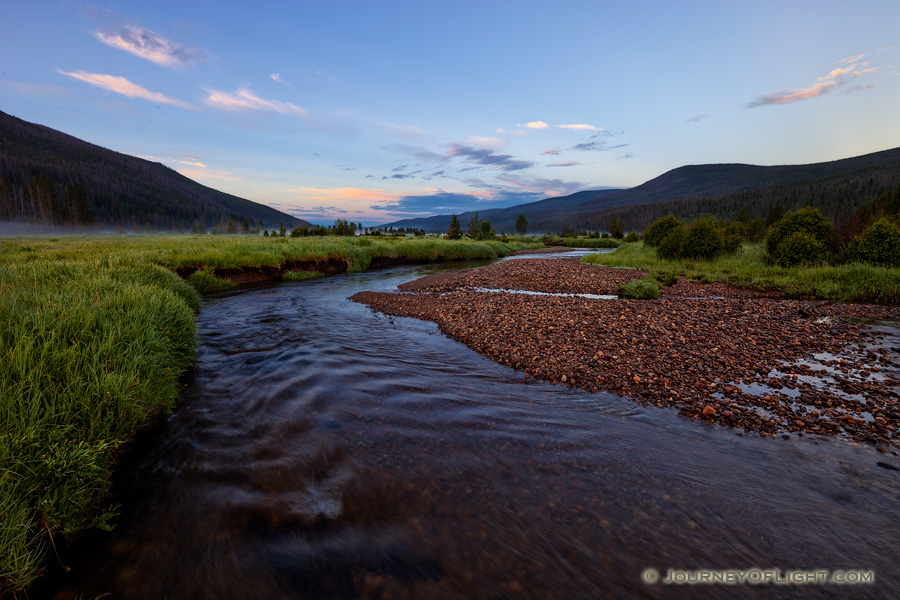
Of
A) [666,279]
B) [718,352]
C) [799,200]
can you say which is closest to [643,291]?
[666,279]

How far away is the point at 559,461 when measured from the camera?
17.0ft

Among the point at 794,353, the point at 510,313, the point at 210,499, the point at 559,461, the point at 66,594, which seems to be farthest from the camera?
the point at 510,313

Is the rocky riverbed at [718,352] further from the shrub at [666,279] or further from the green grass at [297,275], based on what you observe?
the green grass at [297,275]

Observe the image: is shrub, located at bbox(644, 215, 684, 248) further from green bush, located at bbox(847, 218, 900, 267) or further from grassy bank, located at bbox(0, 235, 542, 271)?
grassy bank, located at bbox(0, 235, 542, 271)

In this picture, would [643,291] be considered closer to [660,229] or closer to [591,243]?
[660,229]

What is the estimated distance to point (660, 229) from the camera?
113ft

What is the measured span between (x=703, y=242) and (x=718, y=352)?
23.2 meters

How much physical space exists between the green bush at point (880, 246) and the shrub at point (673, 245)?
10.4 m

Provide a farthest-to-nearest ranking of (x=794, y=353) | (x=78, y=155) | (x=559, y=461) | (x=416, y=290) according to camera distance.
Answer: (x=78, y=155)
(x=416, y=290)
(x=794, y=353)
(x=559, y=461)

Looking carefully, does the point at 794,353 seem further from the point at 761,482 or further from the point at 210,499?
the point at 210,499

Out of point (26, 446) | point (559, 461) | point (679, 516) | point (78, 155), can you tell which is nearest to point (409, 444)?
point (559, 461)

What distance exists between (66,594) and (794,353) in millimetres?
13453

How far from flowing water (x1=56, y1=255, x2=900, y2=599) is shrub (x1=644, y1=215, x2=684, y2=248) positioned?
107 ft

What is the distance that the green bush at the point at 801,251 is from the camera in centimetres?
2025
